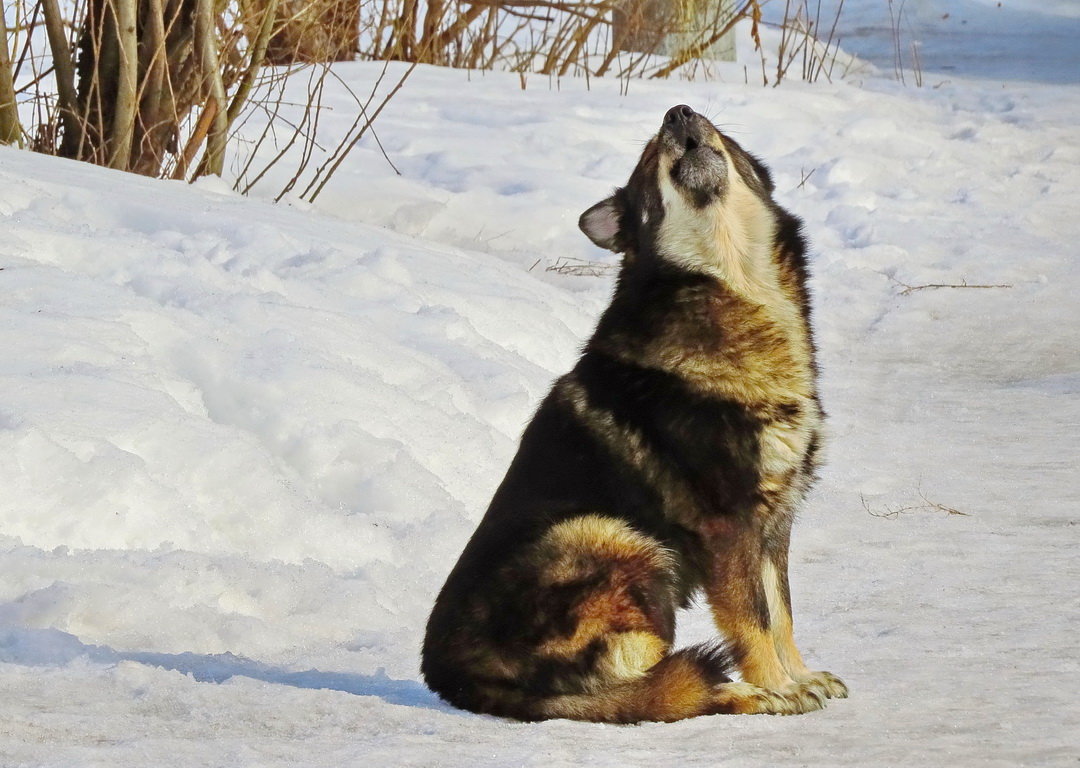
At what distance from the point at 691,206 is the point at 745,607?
113 centimetres

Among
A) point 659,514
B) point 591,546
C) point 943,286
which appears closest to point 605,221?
point 659,514

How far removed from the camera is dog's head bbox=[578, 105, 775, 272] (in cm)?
353

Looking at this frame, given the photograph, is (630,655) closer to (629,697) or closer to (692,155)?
(629,697)

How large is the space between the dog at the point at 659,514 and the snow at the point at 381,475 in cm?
10

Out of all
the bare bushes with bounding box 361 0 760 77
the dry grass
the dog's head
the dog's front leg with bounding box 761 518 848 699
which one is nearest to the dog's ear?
the dog's head

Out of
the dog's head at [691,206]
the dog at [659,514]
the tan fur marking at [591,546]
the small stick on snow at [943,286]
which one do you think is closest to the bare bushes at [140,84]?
the small stick on snow at [943,286]

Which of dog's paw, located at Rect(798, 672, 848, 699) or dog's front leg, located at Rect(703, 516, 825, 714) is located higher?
dog's front leg, located at Rect(703, 516, 825, 714)

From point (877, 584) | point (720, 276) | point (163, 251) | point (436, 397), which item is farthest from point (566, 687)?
point (163, 251)

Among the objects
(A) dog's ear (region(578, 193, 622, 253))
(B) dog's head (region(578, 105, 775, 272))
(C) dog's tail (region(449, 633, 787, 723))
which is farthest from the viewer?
(A) dog's ear (region(578, 193, 622, 253))

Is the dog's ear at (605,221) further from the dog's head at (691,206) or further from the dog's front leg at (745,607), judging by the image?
the dog's front leg at (745,607)

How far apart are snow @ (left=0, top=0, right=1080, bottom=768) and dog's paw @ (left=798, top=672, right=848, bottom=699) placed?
0.17ft

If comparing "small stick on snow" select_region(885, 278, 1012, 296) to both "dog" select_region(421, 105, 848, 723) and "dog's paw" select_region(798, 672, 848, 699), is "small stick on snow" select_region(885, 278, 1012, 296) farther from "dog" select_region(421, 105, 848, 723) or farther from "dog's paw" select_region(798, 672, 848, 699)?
"dog's paw" select_region(798, 672, 848, 699)

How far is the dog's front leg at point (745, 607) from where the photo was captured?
9.77 ft

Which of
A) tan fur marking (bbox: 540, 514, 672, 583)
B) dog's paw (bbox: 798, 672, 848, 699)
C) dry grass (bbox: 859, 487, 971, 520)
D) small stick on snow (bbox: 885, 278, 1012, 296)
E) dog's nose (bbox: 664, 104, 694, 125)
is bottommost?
small stick on snow (bbox: 885, 278, 1012, 296)
